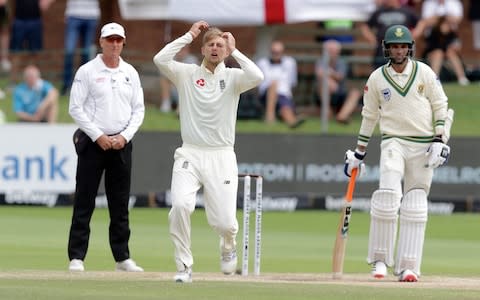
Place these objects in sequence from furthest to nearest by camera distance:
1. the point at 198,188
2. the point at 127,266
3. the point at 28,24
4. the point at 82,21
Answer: the point at 28,24, the point at 82,21, the point at 127,266, the point at 198,188

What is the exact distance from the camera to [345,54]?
22.2 metres

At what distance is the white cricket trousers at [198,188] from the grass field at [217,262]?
0.39 meters

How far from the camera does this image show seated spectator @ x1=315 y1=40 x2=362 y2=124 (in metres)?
21.2

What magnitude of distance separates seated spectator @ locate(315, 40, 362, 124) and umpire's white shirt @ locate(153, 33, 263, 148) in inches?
348

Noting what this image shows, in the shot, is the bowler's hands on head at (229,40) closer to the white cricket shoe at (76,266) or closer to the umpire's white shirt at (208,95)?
the umpire's white shirt at (208,95)

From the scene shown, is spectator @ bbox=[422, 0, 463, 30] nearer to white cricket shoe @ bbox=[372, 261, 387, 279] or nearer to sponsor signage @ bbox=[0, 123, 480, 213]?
sponsor signage @ bbox=[0, 123, 480, 213]

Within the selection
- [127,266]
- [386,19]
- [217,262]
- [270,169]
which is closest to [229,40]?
[127,266]

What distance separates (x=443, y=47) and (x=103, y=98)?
11.0m

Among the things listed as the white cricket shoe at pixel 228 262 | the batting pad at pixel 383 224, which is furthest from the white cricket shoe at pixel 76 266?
the batting pad at pixel 383 224

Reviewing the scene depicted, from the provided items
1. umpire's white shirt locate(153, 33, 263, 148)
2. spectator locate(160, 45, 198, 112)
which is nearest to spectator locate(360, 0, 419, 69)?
spectator locate(160, 45, 198, 112)

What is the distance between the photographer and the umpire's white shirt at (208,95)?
1223 cm

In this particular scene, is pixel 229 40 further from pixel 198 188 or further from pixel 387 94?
pixel 387 94

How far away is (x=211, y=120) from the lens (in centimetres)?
1224

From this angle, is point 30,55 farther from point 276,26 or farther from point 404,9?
point 404,9
